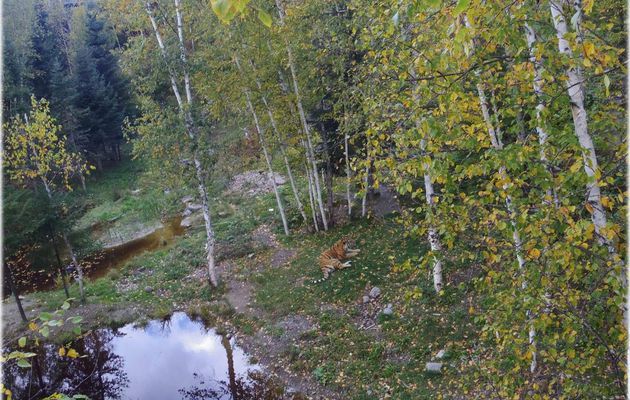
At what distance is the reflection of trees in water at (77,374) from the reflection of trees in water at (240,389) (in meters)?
1.87

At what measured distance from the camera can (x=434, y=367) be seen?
28.9 feet

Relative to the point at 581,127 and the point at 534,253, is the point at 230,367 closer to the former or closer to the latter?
the point at 534,253

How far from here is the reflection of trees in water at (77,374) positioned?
1116 cm

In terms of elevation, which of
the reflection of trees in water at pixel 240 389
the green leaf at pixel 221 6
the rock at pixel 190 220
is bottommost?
the reflection of trees in water at pixel 240 389

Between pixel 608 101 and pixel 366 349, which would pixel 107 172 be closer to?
pixel 366 349

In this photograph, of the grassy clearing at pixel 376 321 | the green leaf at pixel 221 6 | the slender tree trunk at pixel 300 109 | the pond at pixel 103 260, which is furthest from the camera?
the pond at pixel 103 260

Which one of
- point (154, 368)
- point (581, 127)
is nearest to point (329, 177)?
point (154, 368)

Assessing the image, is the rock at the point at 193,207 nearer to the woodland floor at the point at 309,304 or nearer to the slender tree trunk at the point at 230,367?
the woodland floor at the point at 309,304

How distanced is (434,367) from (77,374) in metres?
9.27

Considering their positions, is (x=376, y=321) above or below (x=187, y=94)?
below

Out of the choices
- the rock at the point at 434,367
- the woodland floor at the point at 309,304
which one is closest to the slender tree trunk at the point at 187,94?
the woodland floor at the point at 309,304

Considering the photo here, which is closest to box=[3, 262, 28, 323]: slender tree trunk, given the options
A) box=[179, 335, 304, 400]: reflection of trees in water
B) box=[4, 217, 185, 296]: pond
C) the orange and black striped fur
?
box=[4, 217, 185, 296]: pond

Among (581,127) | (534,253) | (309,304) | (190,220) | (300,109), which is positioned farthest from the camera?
(190,220)

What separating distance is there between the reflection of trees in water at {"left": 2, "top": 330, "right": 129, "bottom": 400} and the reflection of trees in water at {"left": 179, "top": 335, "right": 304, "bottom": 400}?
187 cm
